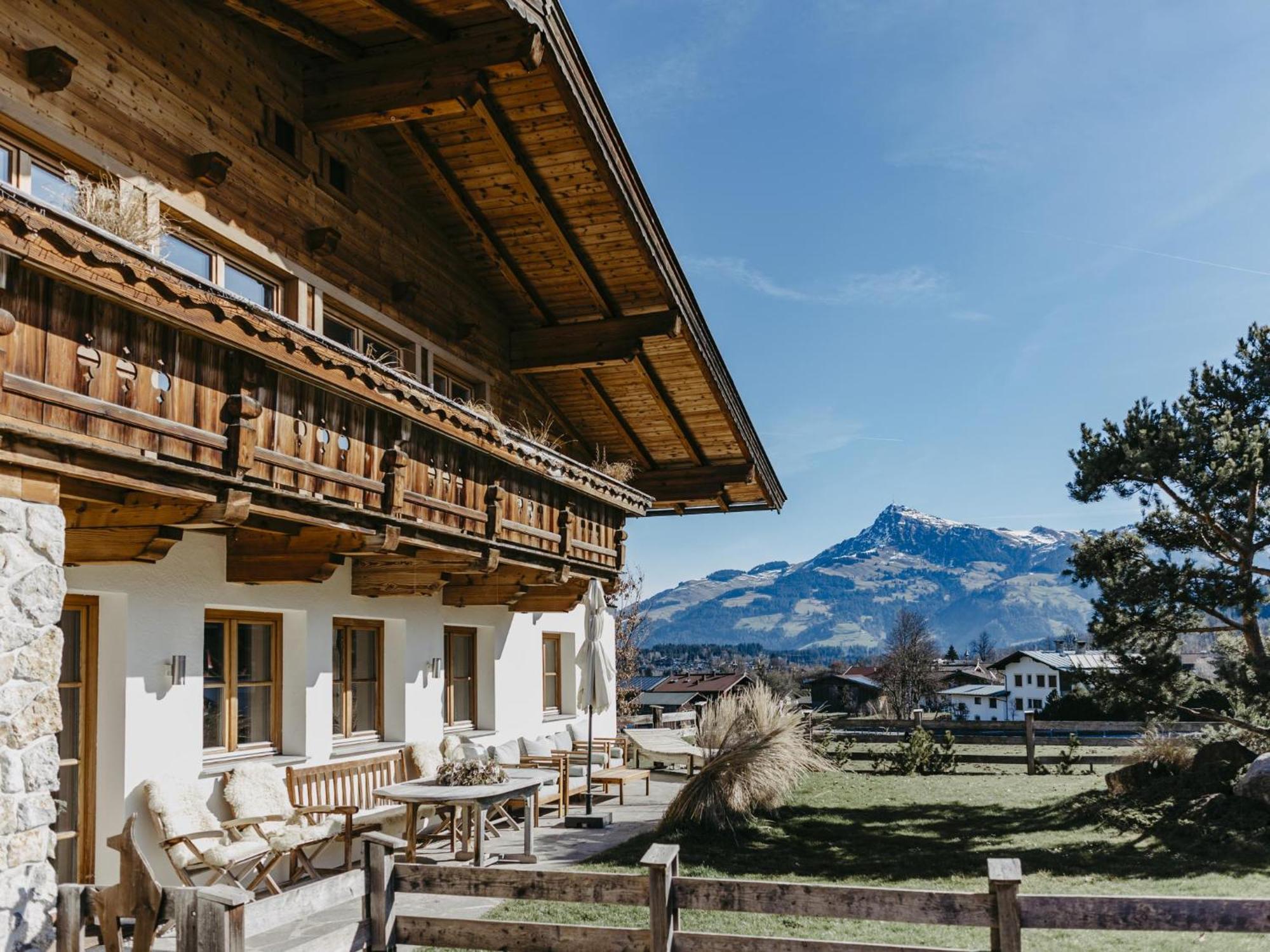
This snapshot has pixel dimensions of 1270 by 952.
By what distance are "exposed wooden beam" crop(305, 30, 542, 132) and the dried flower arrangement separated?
232 inches

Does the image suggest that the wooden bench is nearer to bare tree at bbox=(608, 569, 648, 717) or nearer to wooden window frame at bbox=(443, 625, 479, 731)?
wooden window frame at bbox=(443, 625, 479, 731)

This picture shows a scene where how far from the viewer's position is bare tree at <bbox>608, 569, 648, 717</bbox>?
28.7 meters

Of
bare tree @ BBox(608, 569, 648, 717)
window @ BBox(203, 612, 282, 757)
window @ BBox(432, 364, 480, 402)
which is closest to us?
window @ BBox(203, 612, 282, 757)

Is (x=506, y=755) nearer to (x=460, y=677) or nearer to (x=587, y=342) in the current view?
(x=460, y=677)

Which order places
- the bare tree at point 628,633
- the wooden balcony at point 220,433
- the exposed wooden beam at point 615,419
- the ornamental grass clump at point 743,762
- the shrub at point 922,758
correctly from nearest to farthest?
1. the wooden balcony at point 220,433
2. the ornamental grass clump at point 743,762
3. the exposed wooden beam at point 615,419
4. the shrub at point 922,758
5. the bare tree at point 628,633

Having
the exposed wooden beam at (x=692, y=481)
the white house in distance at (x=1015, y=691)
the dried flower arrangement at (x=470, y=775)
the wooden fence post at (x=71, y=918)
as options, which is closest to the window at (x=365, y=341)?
the dried flower arrangement at (x=470, y=775)

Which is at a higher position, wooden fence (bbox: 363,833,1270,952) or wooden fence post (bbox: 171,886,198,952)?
wooden fence post (bbox: 171,886,198,952)

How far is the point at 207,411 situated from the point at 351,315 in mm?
4774

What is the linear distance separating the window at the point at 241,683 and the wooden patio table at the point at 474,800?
4.09 feet

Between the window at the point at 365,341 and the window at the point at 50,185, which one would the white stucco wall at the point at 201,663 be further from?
the window at the point at 50,185

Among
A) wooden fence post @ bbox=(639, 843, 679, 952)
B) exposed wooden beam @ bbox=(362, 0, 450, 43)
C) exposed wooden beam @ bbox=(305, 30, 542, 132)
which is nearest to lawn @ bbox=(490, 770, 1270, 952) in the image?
wooden fence post @ bbox=(639, 843, 679, 952)

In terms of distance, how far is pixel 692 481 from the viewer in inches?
679

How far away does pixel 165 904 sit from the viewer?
4.57m

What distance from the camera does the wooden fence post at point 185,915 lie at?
174 inches
